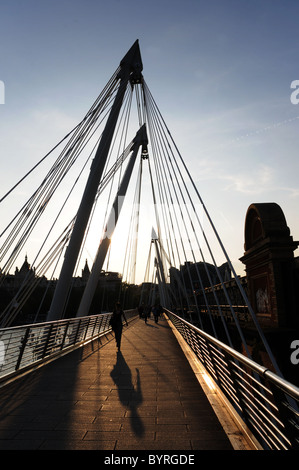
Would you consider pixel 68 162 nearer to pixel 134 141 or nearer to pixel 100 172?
pixel 100 172

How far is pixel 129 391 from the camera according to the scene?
228 inches

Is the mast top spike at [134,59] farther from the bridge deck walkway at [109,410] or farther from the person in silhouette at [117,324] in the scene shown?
the bridge deck walkway at [109,410]

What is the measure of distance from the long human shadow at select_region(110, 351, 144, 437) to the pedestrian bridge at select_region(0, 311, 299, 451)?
0.01 metres

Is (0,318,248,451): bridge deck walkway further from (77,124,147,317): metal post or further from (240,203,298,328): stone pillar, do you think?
(240,203,298,328): stone pillar

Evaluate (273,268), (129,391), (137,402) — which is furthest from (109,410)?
(273,268)

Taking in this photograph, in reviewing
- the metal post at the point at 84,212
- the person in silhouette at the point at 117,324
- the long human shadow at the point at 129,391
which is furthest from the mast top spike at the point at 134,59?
the long human shadow at the point at 129,391

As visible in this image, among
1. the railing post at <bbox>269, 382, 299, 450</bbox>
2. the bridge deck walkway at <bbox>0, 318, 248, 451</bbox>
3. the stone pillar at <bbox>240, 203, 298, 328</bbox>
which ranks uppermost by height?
→ the stone pillar at <bbox>240, 203, 298, 328</bbox>

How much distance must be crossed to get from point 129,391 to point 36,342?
11.2 ft

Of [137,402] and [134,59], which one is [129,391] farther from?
[134,59]

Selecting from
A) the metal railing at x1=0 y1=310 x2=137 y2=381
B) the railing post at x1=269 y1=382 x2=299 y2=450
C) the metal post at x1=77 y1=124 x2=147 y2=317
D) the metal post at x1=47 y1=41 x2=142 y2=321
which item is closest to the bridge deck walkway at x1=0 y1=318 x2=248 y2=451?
the metal railing at x1=0 y1=310 x2=137 y2=381

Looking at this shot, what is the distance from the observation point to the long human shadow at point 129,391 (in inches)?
162

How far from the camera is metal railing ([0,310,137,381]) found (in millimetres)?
6461

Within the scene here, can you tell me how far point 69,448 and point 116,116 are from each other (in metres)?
10.6

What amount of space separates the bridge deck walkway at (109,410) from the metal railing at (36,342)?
38 cm
